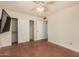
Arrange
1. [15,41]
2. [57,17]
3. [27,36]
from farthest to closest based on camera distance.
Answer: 1. [27,36]
2. [15,41]
3. [57,17]

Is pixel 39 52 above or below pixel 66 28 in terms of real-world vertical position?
below

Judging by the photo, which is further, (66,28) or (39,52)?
(66,28)

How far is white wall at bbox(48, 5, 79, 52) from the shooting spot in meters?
2.85

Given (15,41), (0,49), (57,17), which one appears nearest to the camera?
(0,49)

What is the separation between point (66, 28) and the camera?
10.2 feet

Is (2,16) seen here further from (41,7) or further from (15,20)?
(15,20)

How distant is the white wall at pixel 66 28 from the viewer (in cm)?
285

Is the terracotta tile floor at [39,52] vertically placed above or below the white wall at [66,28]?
below

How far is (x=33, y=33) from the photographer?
221 inches

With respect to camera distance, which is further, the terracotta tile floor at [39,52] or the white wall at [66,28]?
the white wall at [66,28]

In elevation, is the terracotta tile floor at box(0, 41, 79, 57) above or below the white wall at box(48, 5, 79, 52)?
below

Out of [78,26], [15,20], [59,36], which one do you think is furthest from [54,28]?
[15,20]

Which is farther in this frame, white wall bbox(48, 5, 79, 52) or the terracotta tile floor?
white wall bbox(48, 5, 79, 52)

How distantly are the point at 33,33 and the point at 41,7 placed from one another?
10.4ft
